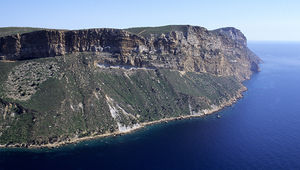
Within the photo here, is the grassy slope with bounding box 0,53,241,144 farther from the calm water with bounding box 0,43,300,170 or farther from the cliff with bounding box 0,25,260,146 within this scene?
the calm water with bounding box 0,43,300,170

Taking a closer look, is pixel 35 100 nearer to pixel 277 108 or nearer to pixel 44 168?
pixel 44 168

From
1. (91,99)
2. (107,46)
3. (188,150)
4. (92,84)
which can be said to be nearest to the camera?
(188,150)

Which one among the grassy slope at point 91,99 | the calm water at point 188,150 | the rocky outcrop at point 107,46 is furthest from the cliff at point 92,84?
the calm water at point 188,150

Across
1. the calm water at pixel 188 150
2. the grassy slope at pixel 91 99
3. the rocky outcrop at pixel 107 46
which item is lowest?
the calm water at pixel 188 150

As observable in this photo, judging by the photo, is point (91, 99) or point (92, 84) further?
point (92, 84)

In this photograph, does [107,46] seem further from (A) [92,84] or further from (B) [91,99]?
(B) [91,99]

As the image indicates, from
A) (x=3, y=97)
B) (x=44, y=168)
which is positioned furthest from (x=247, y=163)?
(x=3, y=97)

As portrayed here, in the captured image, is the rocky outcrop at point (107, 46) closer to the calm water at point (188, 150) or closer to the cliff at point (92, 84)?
the cliff at point (92, 84)

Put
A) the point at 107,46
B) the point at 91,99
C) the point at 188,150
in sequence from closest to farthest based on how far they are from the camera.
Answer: the point at 188,150
the point at 91,99
the point at 107,46

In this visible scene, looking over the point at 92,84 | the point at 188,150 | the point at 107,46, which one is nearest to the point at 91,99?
the point at 92,84
